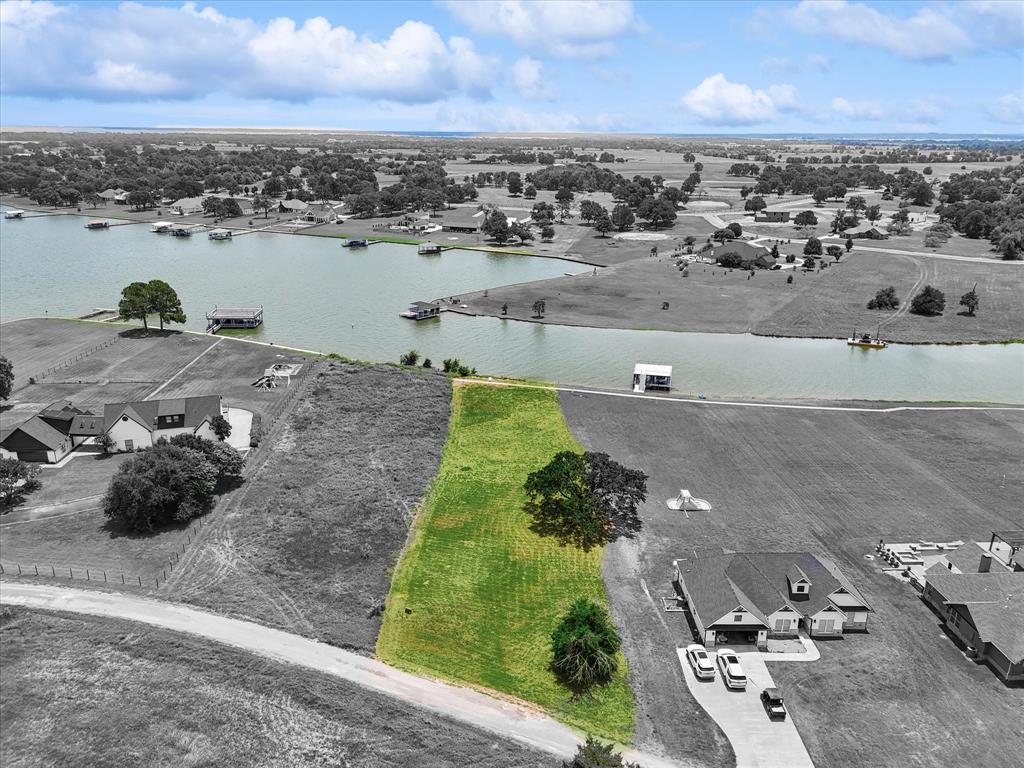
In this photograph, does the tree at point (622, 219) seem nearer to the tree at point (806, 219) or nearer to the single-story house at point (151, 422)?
the tree at point (806, 219)

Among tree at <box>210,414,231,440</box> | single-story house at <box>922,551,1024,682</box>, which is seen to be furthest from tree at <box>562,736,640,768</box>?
tree at <box>210,414,231,440</box>

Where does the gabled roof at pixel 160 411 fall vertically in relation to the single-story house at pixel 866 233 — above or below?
below

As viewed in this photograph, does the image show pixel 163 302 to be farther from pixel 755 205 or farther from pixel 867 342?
pixel 755 205

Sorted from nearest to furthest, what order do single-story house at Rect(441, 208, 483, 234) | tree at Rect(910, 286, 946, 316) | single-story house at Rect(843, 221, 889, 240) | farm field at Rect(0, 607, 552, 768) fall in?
farm field at Rect(0, 607, 552, 768), tree at Rect(910, 286, 946, 316), single-story house at Rect(843, 221, 889, 240), single-story house at Rect(441, 208, 483, 234)

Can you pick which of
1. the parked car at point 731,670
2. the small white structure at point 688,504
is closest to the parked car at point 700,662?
the parked car at point 731,670

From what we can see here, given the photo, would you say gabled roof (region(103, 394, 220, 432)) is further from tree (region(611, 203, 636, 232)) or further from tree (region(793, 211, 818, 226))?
tree (region(793, 211, 818, 226))

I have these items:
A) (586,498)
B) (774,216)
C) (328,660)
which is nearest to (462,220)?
(774,216)
